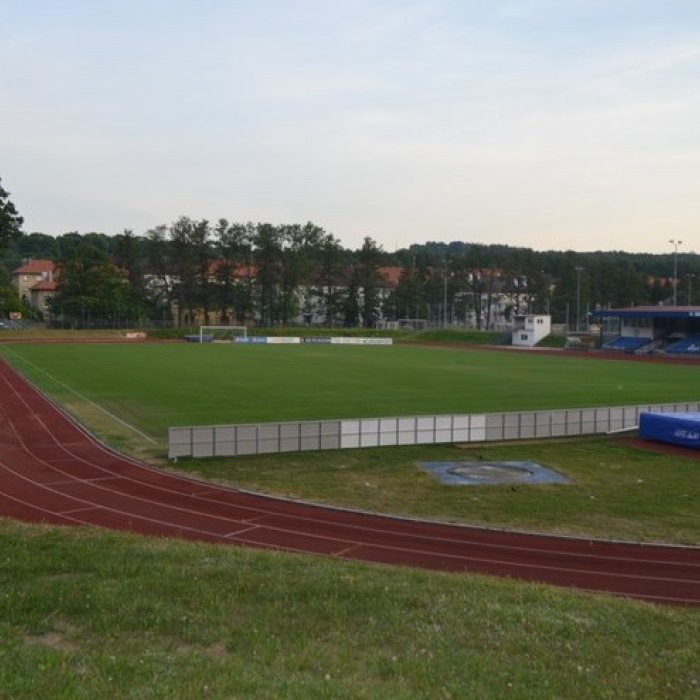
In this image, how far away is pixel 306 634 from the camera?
902 centimetres

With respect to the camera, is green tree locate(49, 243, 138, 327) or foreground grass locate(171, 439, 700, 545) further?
green tree locate(49, 243, 138, 327)

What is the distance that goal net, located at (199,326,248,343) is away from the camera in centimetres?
11369

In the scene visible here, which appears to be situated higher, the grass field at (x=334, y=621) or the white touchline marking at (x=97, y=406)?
the grass field at (x=334, y=621)

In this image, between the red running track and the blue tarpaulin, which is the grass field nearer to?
the red running track

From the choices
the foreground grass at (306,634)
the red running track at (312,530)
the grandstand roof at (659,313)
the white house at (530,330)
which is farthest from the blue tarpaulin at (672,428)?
the white house at (530,330)

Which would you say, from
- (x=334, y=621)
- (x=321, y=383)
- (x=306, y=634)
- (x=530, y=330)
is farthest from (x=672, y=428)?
(x=530, y=330)

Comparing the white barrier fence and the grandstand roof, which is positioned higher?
the grandstand roof

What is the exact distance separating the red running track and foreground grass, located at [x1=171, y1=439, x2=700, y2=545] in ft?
4.15

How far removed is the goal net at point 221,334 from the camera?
114 m

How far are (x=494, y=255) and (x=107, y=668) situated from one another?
15222 cm

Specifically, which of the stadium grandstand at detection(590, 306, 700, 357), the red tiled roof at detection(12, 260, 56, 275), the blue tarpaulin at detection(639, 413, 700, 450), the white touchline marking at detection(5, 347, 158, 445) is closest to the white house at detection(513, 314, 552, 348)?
the stadium grandstand at detection(590, 306, 700, 357)

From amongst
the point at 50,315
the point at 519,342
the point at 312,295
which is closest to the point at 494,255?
the point at 312,295

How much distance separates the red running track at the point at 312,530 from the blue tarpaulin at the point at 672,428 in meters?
14.7

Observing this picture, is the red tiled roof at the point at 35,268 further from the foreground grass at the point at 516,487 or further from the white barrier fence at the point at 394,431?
the foreground grass at the point at 516,487
